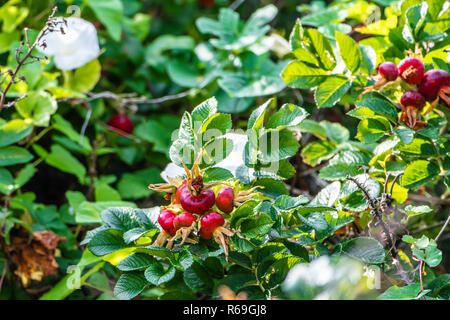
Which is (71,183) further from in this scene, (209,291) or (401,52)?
(401,52)

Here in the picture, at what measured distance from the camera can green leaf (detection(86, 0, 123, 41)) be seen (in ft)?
4.51

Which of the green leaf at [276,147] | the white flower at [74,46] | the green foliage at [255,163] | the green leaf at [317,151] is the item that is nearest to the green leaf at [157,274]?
the green foliage at [255,163]

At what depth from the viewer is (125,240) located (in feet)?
2.32

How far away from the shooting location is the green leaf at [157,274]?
2.17 ft

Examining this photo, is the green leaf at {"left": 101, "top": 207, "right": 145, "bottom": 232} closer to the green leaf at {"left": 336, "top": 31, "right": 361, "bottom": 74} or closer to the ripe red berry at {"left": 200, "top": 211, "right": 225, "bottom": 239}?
the ripe red berry at {"left": 200, "top": 211, "right": 225, "bottom": 239}

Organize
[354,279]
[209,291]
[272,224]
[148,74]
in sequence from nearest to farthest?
[354,279], [272,224], [209,291], [148,74]

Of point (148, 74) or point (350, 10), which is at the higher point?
point (350, 10)

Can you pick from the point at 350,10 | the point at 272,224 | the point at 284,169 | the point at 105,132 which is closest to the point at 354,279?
the point at 272,224

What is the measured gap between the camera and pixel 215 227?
2.21ft

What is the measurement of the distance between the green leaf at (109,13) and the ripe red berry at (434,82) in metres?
0.87

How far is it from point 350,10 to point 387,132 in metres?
0.51

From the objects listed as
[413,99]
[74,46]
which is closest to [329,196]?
[413,99]

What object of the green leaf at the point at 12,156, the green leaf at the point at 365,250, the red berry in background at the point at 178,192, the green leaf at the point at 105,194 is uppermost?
the red berry in background at the point at 178,192

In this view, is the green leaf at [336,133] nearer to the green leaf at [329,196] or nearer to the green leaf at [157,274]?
the green leaf at [329,196]
